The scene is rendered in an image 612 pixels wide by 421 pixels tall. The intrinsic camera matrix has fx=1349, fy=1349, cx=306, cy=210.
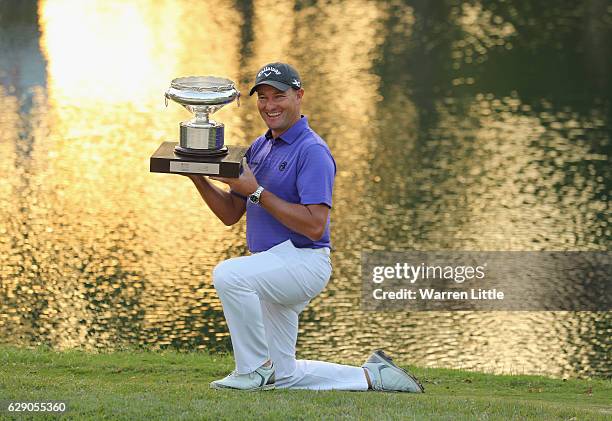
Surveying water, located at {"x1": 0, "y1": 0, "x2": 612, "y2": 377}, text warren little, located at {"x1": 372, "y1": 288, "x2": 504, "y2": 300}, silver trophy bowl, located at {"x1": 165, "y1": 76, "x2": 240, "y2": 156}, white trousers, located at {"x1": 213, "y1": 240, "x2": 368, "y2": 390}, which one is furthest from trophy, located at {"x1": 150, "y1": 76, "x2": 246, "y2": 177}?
text warren little, located at {"x1": 372, "y1": 288, "x2": 504, "y2": 300}

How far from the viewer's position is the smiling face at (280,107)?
25.6 ft

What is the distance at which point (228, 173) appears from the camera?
754cm

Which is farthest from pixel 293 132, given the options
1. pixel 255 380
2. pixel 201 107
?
pixel 255 380

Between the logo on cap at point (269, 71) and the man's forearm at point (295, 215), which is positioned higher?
the logo on cap at point (269, 71)

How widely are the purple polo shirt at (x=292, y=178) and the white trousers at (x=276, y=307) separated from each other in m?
0.10

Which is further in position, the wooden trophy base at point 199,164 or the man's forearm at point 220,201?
the man's forearm at point 220,201

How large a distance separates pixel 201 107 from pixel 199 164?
0.47 meters

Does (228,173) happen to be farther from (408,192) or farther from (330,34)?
(330,34)

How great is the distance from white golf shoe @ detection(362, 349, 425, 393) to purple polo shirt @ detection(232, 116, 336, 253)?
80 centimetres

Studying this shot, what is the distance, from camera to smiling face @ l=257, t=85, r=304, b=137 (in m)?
7.79

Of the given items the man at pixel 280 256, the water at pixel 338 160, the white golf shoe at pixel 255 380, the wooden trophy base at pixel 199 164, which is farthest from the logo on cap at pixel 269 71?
the water at pixel 338 160

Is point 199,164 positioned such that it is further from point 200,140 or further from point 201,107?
point 201,107

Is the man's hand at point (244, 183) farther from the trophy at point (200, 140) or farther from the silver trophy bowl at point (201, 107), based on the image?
the silver trophy bowl at point (201, 107)

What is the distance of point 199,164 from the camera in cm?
768
